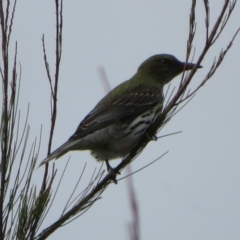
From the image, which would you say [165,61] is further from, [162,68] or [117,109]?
[117,109]

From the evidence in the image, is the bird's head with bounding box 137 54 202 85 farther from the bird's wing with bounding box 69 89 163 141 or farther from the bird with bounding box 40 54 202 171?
the bird's wing with bounding box 69 89 163 141

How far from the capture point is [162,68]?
23.2 ft

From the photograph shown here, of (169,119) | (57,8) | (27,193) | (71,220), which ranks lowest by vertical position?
(71,220)

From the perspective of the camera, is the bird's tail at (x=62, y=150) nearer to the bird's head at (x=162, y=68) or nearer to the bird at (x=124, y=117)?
the bird at (x=124, y=117)

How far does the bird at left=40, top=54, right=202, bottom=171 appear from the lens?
5398 mm

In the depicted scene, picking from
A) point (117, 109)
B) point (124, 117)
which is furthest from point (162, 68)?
Result: point (124, 117)

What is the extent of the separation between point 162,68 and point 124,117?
1341mm

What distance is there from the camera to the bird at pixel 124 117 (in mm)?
5398

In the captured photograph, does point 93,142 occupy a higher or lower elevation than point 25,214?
higher

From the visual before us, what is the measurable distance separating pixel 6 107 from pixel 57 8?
1.82ft

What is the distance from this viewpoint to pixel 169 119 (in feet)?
11.8

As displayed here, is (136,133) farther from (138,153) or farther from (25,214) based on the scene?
(25,214)

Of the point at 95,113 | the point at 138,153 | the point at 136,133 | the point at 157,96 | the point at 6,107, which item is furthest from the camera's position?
the point at 157,96

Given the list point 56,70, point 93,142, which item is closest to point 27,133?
point 56,70
